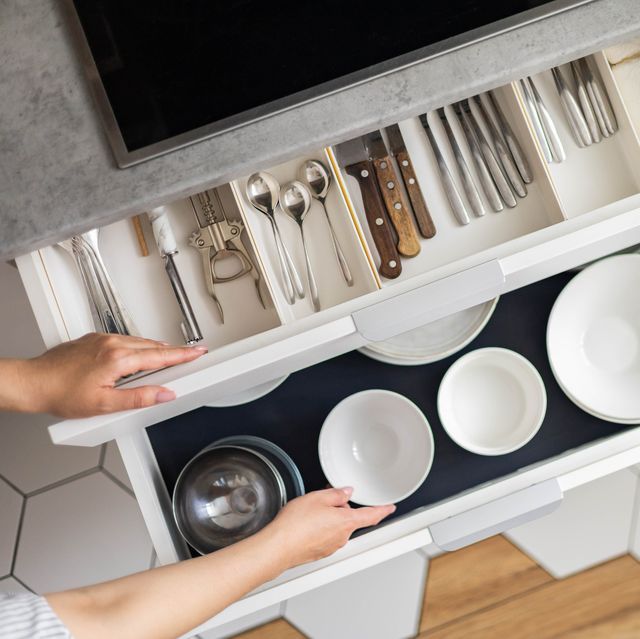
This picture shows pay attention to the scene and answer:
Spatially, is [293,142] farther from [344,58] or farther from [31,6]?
[31,6]

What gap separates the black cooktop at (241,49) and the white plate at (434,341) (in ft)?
1.23

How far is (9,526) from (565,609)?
1.17m

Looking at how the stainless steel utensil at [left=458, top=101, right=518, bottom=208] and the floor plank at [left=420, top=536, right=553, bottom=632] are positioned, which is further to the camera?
the floor plank at [left=420, top=536, right=553, bottom=632]

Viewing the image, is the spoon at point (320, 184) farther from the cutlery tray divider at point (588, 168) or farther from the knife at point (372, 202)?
the cutlery tray divider at point (588, 168)

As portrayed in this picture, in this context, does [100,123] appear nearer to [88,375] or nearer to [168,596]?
[88,375]

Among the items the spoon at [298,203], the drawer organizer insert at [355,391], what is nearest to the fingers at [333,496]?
the drawer organizer insert at [355,391]

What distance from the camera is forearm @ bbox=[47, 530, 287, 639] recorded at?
63cm

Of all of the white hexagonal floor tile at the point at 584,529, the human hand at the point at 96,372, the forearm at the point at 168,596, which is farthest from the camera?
the white hexagonal floor tile at the point at 584,529

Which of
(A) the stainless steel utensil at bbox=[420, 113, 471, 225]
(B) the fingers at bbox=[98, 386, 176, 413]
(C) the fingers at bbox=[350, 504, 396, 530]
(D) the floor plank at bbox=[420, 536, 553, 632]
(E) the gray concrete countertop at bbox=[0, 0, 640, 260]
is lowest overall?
(D) the floor plank at bbox=[420, 536, 553, 632]

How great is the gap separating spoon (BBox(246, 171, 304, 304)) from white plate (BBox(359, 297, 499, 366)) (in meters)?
0.14

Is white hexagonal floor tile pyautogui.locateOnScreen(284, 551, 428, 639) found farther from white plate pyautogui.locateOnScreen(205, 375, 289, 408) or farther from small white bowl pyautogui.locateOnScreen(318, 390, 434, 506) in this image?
white plate pyautogui.locateOnScreen(205, 375, 289, 408)

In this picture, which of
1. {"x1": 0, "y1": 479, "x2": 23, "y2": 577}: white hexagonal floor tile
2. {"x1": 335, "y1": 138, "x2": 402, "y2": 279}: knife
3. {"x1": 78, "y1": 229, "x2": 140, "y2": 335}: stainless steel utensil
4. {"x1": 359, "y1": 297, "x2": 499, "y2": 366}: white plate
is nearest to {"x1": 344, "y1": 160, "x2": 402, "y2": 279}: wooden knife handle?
{"x1": 335, "y1": 138, "x2": 402, "y2": 279}: knife

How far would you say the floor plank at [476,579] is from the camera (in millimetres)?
1392

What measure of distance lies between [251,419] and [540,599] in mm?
820
